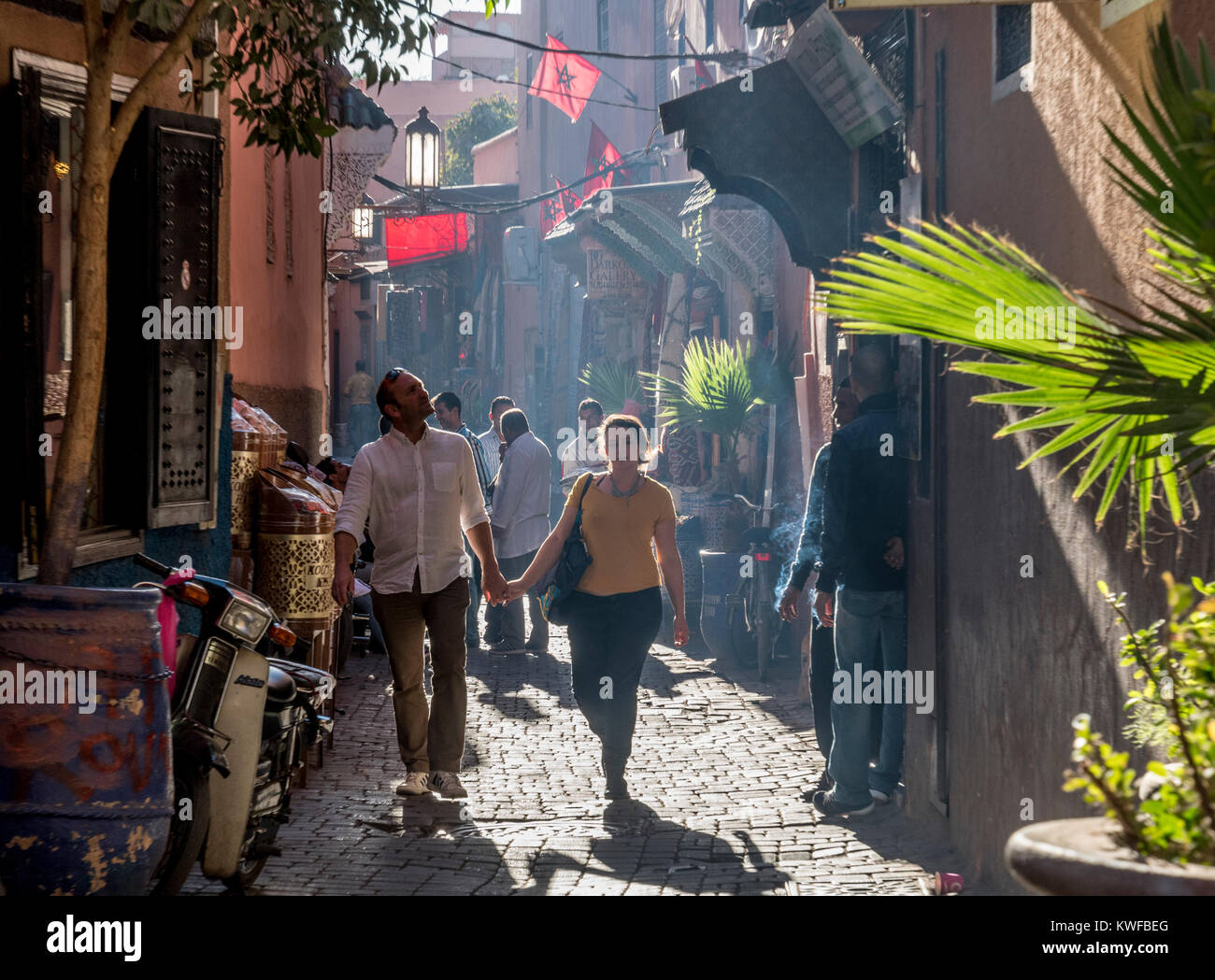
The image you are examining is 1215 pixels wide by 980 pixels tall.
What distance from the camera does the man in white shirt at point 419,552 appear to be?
7.66 m

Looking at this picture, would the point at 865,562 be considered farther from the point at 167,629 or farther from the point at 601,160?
the point at 601,160

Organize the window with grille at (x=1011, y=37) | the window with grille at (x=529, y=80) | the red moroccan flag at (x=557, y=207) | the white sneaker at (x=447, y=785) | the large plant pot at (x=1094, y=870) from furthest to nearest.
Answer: the window with grille at (x=529, y=80) < the red moroccan flag at (x=557, y=207) < the white sneaker at (x=447, y=785) < the window with grille at (x=1011, y=37) < the large plant pot at (x=1094, y=870)

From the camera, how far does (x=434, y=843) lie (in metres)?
7.05

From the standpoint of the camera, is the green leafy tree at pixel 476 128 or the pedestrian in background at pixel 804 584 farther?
the green leafy tree at pixel 476 128

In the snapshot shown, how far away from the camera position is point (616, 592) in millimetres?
7941

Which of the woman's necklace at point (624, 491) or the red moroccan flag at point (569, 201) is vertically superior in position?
the red moroccan flag at point (569, 201)

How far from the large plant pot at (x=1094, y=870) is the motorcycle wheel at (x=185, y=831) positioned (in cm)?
319

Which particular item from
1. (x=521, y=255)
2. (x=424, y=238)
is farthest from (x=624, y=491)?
(x=424, y=238)

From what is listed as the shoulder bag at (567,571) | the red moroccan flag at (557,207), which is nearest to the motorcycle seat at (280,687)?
the shoulder bag at (567,571)

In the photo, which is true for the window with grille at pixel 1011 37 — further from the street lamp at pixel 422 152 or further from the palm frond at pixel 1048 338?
the street lamp at pixel 422 152

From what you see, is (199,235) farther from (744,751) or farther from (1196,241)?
(1196,241)

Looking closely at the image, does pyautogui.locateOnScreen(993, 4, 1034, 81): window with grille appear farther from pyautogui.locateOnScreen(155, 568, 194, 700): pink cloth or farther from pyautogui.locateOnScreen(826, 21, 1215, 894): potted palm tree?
pyautogui.locateOnScreen(155, 568, 194, 700): pink cloth

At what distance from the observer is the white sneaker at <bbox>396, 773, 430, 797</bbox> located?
778 centimetres

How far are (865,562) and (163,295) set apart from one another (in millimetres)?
3593
